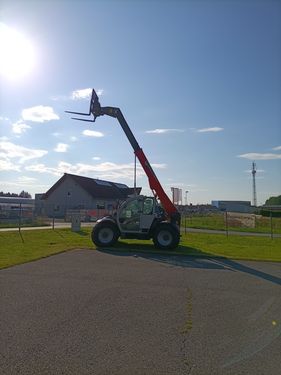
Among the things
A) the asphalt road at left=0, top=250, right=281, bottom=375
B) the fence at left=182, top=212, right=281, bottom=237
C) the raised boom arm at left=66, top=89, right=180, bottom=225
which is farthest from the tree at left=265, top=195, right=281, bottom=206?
the asphalt road at left=0, top=250, right=281, bottom=375

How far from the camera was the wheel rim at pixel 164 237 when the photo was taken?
18.9m

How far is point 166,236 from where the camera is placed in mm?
18969

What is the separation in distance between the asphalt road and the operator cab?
22.2 feet

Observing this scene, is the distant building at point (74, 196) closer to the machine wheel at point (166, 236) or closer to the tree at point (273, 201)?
the machine wheel at point (166, 236)

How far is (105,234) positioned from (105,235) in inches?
1.8

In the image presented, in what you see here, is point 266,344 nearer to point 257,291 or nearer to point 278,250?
point 257,291

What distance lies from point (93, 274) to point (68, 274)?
25.7 inches

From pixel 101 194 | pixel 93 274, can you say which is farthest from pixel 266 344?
pixel 101 194

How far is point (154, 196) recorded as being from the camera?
1988cm

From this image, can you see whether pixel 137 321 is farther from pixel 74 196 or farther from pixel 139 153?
pixel 74 196

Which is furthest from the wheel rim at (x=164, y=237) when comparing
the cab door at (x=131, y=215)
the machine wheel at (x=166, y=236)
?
the cab door at (x=131, y=215)

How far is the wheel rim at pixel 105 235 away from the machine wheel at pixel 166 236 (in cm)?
192

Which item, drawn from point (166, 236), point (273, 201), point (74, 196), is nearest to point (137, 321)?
point (166, 236)

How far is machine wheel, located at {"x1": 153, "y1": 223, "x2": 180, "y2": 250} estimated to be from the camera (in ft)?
61.6
